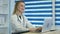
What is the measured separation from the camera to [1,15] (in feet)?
7.92

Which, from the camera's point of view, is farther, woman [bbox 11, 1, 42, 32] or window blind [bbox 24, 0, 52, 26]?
window blind [bbox 24, 0, 52, 26]

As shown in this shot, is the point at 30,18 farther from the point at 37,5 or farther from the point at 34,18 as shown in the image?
the point at 37,5

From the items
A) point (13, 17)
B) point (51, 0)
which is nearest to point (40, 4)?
point (51, 0)

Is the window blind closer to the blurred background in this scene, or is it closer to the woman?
the blurred background

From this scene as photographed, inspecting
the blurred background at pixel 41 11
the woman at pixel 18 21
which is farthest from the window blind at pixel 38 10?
the woman at pixel 18 21

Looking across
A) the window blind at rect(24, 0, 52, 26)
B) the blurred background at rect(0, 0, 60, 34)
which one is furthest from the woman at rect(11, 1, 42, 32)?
the window blind at rect(24, 0, 52, 26)

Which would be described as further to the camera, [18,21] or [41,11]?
[41,11]

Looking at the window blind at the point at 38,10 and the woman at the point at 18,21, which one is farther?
the window blind at the point at 38,10

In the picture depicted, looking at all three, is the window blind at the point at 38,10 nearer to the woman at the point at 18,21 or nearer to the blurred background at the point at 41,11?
the blurred background at the point at 41,11

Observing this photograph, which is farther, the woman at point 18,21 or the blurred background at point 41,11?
the blurred background at point 41,11

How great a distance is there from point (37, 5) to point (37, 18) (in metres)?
0.36

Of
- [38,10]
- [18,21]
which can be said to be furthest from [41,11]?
[18,21]

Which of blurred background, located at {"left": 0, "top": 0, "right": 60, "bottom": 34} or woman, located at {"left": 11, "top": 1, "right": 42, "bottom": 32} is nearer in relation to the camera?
woman, located at {"left": 11, "top": 1, "right": 42, "bottom": 32}

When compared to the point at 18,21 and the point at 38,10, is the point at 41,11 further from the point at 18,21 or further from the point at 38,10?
the point at 18,21
